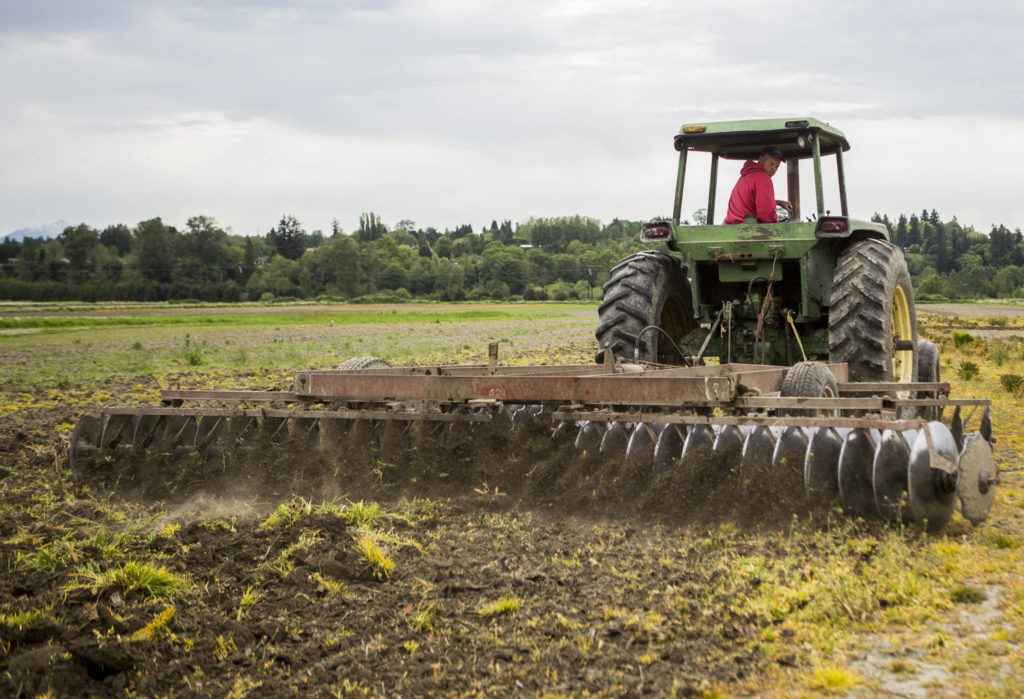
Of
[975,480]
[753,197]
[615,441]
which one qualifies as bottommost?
[975,480]

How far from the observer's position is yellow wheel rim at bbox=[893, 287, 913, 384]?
26.2 feet

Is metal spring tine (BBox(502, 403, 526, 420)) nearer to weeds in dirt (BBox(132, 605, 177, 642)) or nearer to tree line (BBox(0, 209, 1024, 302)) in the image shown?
weeds in dirt (BBox(132, 605, 177, 642))

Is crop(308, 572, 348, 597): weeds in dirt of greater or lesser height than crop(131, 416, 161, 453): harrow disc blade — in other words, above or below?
below

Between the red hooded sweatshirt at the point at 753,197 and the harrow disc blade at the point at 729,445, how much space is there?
3278mm

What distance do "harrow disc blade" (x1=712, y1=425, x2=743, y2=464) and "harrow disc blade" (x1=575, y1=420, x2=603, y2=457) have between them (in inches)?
28.9

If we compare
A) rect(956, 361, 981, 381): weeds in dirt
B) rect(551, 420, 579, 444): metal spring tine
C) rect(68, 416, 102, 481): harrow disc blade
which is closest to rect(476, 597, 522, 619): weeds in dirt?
rect(551, 420, 579, 444): metal spring tine

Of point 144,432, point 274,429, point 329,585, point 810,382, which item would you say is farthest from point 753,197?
point 329,585

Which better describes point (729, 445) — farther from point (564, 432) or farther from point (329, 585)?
point (329, 585)

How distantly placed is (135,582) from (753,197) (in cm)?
581

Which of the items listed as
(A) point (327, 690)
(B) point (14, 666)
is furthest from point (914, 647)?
(B) point (14, 666)

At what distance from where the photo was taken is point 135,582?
12.7 ft

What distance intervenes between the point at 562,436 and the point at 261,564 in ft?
6.65

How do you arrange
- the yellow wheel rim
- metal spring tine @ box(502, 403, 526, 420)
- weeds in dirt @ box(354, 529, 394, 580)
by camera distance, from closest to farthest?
weeds in dirt @ box(354, 529, 394, 580), metal spring tine @ box(502, 403, 526, 420), the yellow wheel rim

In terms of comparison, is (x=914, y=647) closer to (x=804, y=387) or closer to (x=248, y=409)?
(x=804, y=387)
